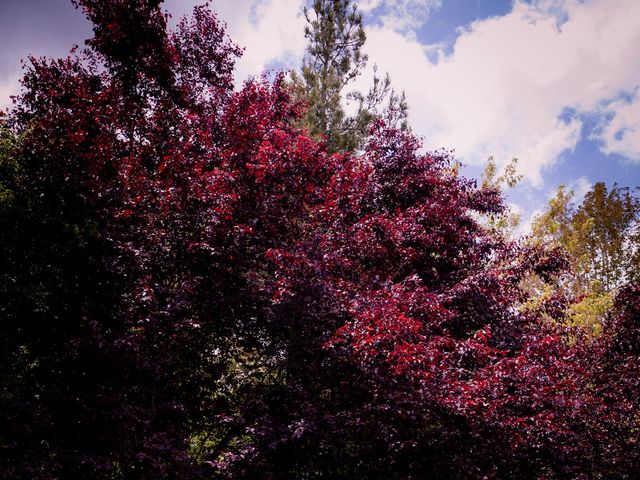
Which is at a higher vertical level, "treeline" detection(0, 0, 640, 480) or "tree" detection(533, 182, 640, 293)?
"tree" detection(533, 182, 640, 293)

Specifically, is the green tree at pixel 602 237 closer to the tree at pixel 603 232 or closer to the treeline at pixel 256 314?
the tree at pixel 603 232

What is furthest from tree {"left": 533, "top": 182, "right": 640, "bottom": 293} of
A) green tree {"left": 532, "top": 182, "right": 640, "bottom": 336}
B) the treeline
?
the treeline

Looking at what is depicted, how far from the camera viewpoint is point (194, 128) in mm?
8883

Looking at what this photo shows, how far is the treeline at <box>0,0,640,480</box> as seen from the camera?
5098 mm

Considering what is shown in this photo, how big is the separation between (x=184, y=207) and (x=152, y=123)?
11.6ft

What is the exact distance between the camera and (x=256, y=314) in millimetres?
6516

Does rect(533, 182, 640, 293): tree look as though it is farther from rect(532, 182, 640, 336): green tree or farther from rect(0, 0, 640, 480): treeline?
rect(0, 0, 640, 480): treeline

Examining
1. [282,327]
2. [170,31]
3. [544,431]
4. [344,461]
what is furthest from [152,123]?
[544,431]

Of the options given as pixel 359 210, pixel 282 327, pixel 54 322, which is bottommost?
pixel 54 322

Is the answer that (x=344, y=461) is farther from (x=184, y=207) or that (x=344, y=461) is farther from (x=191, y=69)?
(x=191, y=69)

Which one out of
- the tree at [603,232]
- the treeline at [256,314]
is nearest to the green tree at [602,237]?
the tree at [603,232]

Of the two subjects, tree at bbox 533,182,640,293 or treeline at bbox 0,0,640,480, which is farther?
tree at bbox 533,182,640,293

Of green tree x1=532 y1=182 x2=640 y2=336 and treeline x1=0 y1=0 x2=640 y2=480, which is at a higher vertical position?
green tree x1=532 y1=182 x2=640 y2=336

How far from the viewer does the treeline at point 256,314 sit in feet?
16.7
